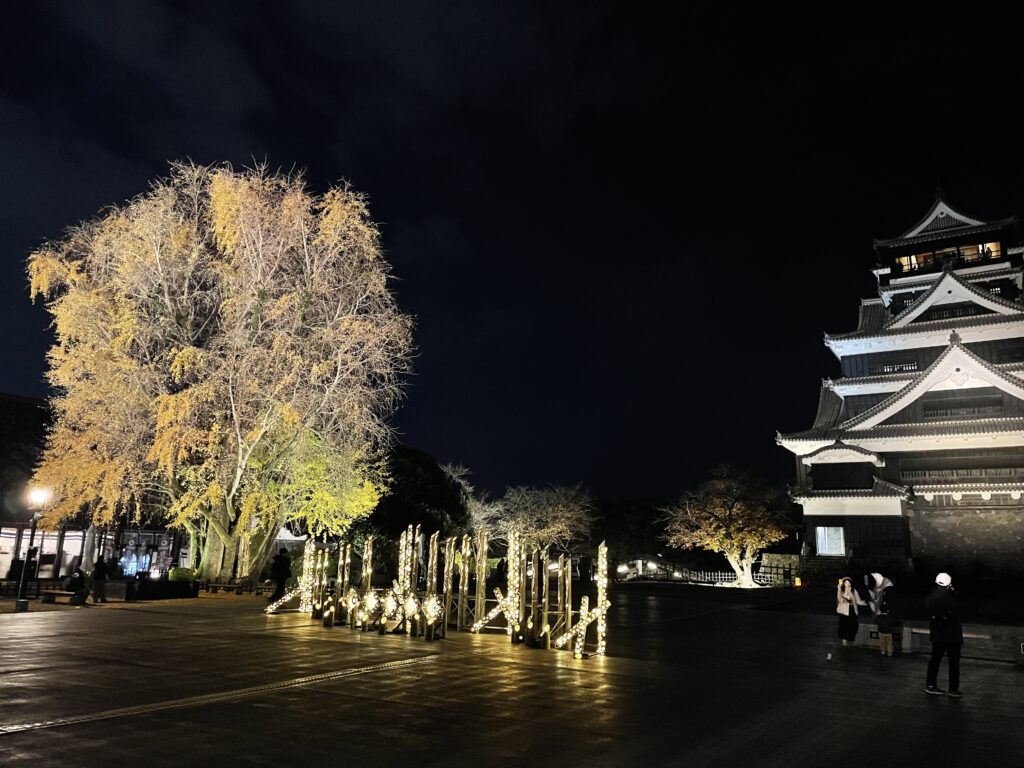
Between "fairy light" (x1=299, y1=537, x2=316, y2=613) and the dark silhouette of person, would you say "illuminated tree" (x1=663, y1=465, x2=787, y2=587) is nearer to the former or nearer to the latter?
"fairy light" (x1=299, y1=537, x2=316, y2=613)

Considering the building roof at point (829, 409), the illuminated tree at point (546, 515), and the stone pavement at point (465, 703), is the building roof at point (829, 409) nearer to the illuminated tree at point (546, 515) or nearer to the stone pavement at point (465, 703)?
the illuminated tree at point (546, 515)

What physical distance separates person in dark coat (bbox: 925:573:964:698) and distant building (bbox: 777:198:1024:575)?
2664cm

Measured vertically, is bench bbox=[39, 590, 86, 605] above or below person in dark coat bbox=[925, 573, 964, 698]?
below

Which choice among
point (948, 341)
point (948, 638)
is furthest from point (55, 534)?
point (948, 341)

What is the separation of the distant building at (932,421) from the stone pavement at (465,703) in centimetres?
2391

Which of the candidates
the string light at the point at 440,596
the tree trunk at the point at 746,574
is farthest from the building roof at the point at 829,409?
the string light at the point at 440,596

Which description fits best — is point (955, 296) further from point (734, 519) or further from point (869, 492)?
point (734, 519)

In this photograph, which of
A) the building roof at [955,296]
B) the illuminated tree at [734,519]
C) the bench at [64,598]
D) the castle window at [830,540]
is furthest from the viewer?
the building roof at [955,296]

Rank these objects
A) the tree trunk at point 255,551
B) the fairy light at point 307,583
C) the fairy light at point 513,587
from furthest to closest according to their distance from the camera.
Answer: the tree trunk at point 255,551
the fairy light at point 307,583
the fairy light at point 513,587

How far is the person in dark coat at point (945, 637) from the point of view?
878 cm

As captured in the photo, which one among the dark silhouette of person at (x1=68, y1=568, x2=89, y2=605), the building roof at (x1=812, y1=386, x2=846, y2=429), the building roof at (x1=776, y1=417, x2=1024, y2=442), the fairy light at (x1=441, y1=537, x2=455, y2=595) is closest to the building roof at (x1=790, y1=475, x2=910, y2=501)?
the building roof at (x1=776, y1=417, x2=1024, y2=442)

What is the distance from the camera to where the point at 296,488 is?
2211 cm

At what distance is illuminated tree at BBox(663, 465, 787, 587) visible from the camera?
35.6 metres

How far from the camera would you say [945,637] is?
892cm
